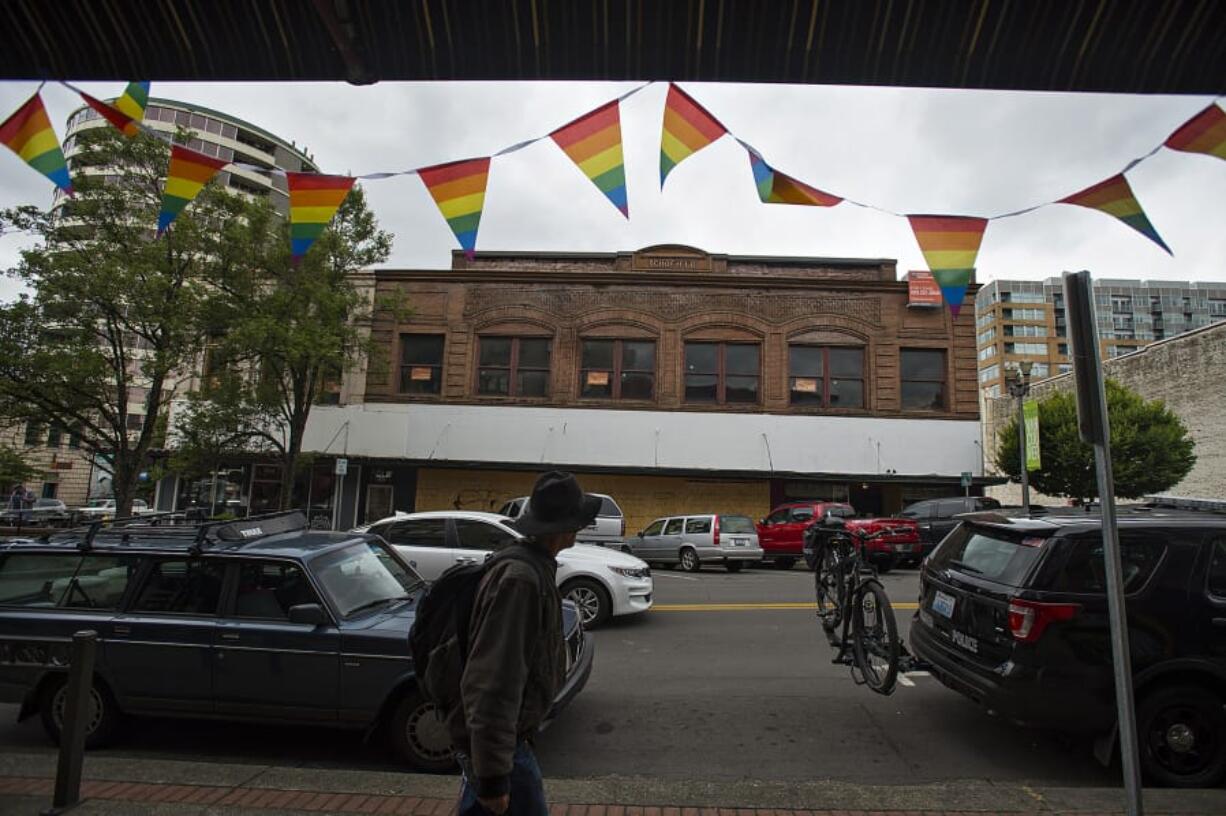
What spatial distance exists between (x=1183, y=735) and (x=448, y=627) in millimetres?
4867

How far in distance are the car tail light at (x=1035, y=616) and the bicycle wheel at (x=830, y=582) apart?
1781 millimetres

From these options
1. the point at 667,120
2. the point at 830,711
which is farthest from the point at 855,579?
the point at 667,120

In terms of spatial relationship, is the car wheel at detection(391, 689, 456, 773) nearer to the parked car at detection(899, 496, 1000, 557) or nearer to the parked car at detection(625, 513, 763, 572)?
the parked car at detection(625, 513, 763, 572)

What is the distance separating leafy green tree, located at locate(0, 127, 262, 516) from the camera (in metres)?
16.6

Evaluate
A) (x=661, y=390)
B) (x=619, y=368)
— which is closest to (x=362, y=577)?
(x=661, y=390)

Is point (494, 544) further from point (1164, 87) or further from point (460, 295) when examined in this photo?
point (460, 295)

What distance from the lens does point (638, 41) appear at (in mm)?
3018

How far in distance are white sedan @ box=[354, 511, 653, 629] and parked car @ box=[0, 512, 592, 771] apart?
142 inches

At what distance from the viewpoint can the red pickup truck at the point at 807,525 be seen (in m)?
16.3

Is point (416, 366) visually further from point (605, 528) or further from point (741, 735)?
point (741, 735)

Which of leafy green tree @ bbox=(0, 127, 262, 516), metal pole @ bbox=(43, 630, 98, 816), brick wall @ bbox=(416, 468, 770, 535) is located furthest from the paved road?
brick wall @ bbox=(416, 468, 770, 535)

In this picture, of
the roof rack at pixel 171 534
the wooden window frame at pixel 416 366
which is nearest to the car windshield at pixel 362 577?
the roof rack at pixel 171 534

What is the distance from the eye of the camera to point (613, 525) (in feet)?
54.0

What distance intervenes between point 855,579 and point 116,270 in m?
18.5
